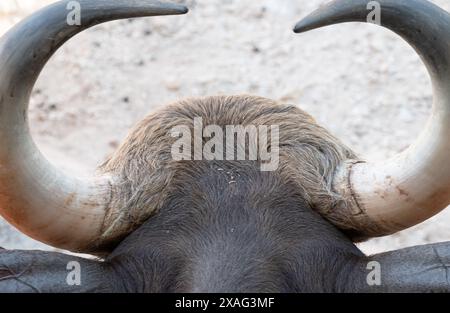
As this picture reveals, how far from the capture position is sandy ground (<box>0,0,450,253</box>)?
37.9 ft

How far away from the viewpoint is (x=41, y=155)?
15.3 feet

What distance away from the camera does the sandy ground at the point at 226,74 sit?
11.5 m

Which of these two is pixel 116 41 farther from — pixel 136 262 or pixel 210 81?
pixel 136 262
